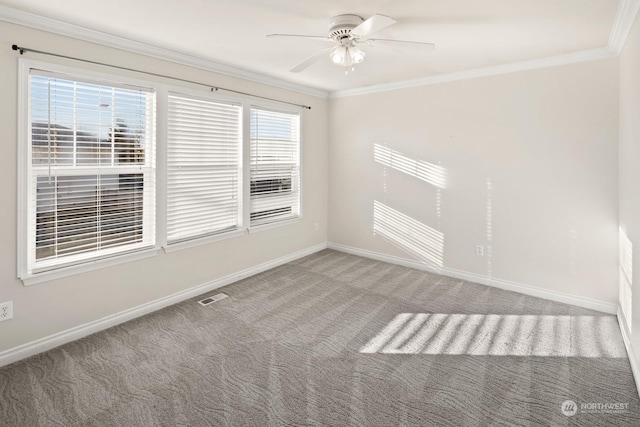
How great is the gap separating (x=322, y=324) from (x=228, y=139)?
233 centimetres

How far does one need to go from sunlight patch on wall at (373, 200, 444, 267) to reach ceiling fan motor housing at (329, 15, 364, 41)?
2.71 m

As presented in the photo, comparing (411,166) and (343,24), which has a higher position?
(343,24)

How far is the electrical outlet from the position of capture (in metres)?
2.46

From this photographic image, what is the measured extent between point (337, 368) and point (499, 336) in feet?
4.76

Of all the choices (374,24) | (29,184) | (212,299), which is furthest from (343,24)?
(212,299)

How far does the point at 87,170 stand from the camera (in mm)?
2852

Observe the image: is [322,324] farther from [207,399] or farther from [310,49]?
[310,49]

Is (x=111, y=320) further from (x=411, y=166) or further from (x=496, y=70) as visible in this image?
(x=496, y=70)

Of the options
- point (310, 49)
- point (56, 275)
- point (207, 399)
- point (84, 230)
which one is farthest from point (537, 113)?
point (56, 275)

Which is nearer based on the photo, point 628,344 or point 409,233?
point 628,344

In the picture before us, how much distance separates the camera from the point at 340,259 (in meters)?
5.10

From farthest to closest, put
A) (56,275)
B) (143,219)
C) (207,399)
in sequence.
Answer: (143,219) < (56,275) < (207,399)

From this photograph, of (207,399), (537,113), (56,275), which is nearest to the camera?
(207,399)

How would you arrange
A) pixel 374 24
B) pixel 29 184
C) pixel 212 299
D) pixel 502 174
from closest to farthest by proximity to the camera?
pixel 374 24 < pixel 29 184 < pixel 212 299 < pixel 502 174
